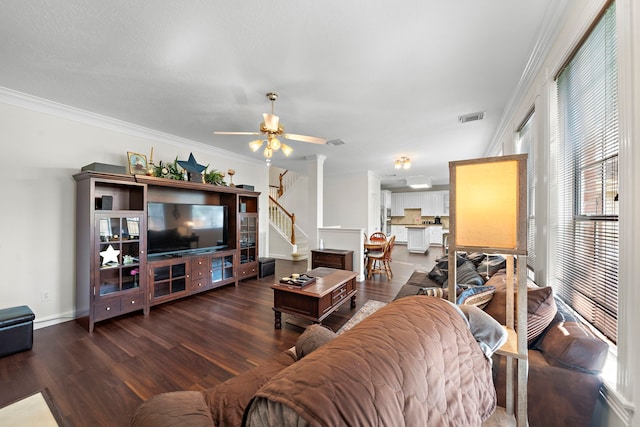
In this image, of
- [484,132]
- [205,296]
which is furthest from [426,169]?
[205,296]

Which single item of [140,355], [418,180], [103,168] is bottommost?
[140,355]

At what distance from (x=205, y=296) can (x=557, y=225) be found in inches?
174

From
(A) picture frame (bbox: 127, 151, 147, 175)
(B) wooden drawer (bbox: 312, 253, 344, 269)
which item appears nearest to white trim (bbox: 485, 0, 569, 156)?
(B) wooden drawer (bbox: 312, 253, 344, 269)

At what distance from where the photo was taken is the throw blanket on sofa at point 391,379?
516mm

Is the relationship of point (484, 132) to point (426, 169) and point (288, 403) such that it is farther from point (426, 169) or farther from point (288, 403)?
point (288, 403)

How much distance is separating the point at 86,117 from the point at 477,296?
4760 millimetres

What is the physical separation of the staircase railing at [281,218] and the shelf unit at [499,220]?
6.50 m

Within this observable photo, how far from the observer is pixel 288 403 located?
51 centimetres

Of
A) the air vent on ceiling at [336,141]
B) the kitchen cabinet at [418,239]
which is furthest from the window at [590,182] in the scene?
the kitchen cabinet at [418,239]

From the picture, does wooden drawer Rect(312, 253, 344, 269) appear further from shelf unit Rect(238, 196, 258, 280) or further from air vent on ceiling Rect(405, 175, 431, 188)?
air vent on ceiling Rect(405, 175, 431, 188)

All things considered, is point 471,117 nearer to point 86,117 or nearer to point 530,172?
point 530,172

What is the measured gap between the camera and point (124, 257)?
320 centimetres

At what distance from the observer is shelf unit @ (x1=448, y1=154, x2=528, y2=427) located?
1163mm

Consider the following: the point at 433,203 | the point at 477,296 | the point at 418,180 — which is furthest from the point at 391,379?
the point at 433,203
